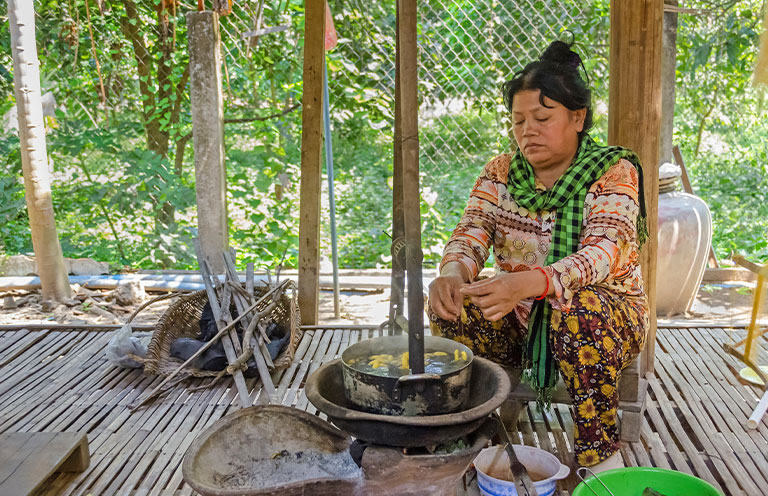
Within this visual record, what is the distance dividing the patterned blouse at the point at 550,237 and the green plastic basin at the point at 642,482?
528mm

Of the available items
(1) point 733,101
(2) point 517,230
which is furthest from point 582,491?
(1) point 733,101

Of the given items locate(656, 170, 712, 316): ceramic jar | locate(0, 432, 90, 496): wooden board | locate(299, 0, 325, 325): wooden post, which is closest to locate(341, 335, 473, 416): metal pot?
locate(0, 432, 90, 496): wooden board

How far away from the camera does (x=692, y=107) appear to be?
8406 millimetres

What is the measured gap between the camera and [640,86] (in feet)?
9.21

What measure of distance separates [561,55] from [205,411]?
2.06 meters

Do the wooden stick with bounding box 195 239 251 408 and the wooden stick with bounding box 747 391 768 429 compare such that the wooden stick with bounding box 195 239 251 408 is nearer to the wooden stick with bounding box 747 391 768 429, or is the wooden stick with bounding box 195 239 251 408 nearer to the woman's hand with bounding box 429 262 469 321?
the woman's hand with bounding box 429 262 469 321

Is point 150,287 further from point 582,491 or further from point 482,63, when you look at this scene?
point 582,491

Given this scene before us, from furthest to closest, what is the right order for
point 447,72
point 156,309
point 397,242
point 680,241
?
point 447,72 < point 156,309 < point 680,241 < point 397,242

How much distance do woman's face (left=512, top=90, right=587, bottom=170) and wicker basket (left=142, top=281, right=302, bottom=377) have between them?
161cm

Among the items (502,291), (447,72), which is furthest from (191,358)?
(447,72)

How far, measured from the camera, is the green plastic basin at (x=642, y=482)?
184 cm

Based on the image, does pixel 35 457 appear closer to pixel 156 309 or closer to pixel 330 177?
pixel 330 177

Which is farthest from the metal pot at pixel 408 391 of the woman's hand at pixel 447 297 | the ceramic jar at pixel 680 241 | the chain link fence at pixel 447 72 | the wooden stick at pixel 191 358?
the chain link fence at pixel 447 72

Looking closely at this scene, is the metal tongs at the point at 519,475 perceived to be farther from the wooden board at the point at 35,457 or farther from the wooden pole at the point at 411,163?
the wooden board at the point at 35,457
